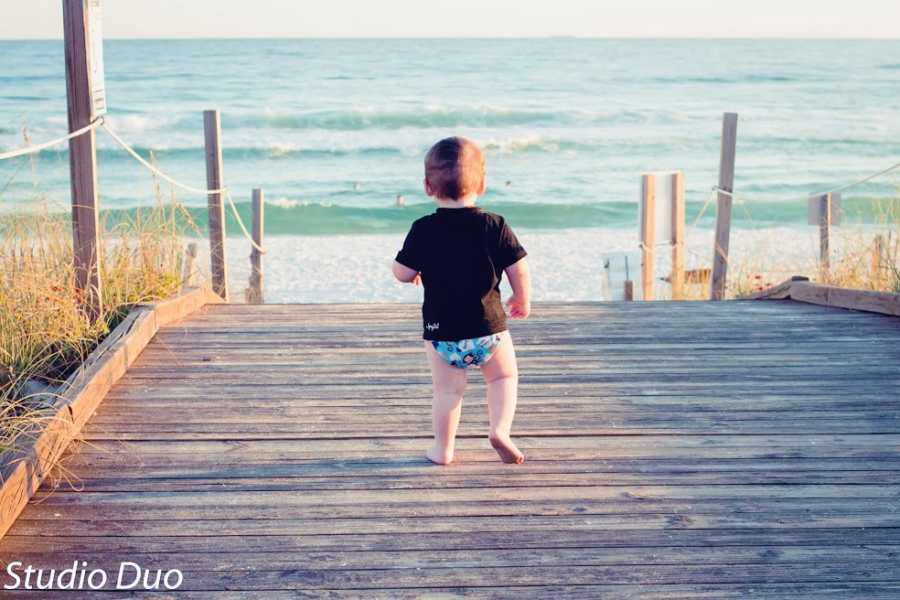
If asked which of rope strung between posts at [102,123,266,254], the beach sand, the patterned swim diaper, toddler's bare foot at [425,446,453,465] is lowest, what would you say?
the beach sand

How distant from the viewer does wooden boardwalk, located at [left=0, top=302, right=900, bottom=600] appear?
9.98 feet

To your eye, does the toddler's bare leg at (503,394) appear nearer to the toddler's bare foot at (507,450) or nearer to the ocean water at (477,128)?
the toddler's bare foot at (507,450)

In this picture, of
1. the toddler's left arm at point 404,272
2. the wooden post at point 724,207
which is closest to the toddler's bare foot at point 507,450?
the toddler's left arm at point 404,272

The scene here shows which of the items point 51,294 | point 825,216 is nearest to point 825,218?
point 825,216

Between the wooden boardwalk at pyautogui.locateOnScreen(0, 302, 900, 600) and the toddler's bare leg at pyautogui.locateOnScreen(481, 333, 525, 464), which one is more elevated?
the toddler's bare leg at pyautogui.locateOnScreen(481, 333, 525, 464)

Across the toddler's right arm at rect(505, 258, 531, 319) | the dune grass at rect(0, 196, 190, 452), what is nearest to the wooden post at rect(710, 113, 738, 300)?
the dune grass at rect(0, 196, 190, 452)

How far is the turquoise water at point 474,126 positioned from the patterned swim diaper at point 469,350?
2984 millimetres

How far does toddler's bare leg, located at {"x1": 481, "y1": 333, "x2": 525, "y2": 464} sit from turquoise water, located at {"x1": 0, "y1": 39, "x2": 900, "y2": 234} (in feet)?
10.2

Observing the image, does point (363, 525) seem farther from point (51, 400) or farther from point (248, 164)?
point (248, 164)

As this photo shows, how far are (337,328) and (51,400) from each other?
190 cm

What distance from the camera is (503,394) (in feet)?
12.5

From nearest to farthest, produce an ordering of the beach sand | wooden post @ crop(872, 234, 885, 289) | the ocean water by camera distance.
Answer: wooden post @ crop(872, 234, 885, 289) → the beach sand → the ocean water

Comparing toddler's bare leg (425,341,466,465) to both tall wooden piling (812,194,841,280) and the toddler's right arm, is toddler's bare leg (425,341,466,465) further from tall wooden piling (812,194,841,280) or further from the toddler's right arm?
tall wooden piling (812,194,841,280)

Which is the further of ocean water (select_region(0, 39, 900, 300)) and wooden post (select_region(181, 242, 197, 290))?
ocean water (select_region(0, 39, 900, 300))
